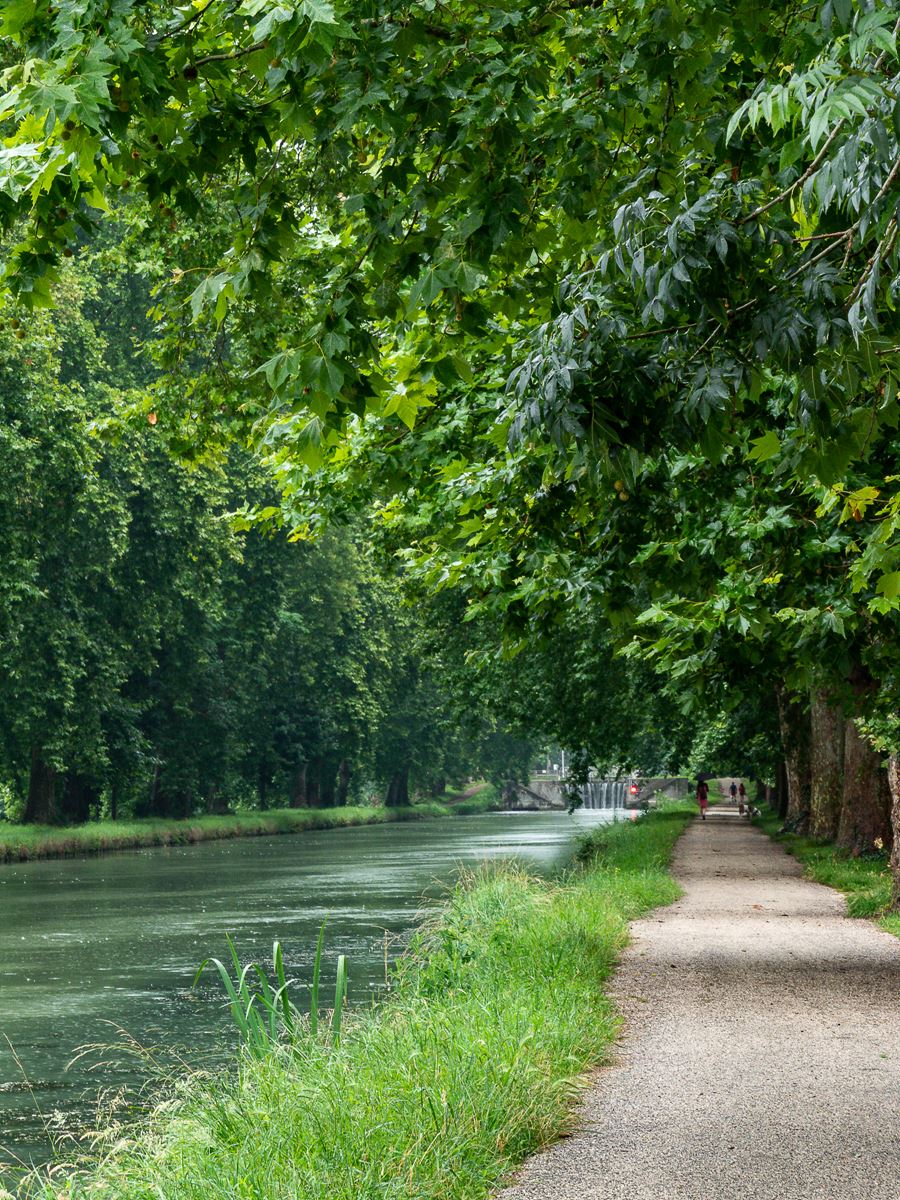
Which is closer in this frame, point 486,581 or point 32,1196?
point 32,1196

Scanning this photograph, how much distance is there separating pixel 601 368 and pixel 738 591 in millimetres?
4267

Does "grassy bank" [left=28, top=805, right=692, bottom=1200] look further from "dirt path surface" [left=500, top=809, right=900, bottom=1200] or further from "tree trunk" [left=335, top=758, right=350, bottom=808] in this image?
"tree trunk" [left=335, top=758, right=350, bottom=808]

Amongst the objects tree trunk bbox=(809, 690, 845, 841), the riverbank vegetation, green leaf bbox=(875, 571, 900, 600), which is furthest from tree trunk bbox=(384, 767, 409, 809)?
green leaf bbox=(875, 571, 900, 600)

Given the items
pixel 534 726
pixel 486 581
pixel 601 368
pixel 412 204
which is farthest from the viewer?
pixel 534 726

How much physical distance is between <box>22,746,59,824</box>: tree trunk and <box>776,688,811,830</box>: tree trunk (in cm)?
2013

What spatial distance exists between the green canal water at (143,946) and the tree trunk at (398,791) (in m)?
40.5

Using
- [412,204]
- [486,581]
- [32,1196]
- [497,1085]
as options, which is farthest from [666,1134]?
[486,581]

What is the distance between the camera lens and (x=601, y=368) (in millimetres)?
5379

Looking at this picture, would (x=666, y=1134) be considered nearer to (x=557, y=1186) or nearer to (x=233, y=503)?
(x=557, y=1186)

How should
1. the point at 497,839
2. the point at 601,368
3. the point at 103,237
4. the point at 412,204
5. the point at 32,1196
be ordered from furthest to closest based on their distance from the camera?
the point at 497,839 → the point at 103,237 → the point at 32,1196 → the point at 412,204 → the point at 601,368

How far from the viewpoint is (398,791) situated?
274 feet

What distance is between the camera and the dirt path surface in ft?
21.2

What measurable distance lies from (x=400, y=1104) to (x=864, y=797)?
70.2 feet

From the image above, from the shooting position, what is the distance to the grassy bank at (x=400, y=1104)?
6020mm
